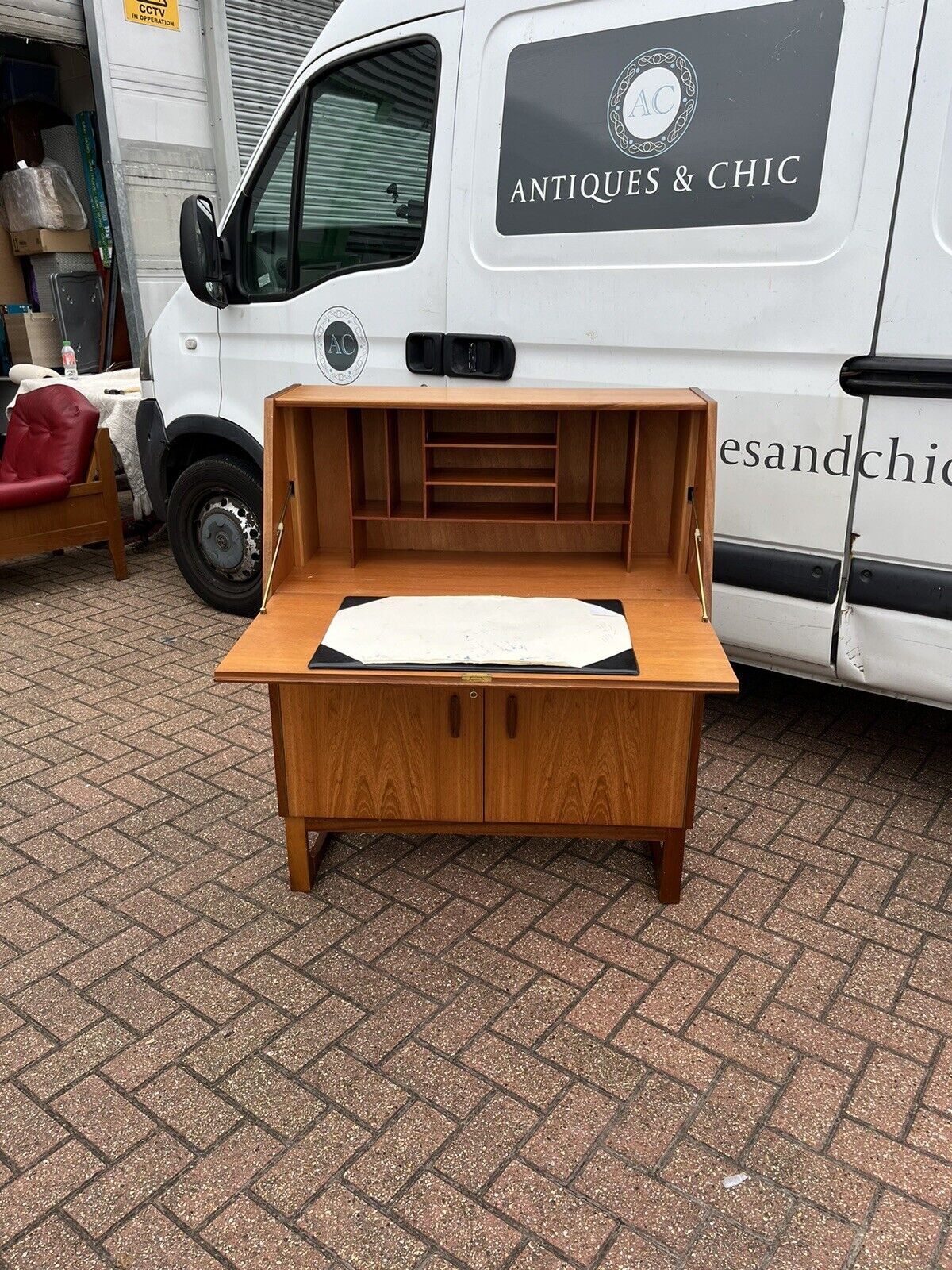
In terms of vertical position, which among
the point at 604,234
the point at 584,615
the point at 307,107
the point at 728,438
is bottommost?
the point at 584,615

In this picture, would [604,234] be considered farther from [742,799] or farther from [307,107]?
[742,799]

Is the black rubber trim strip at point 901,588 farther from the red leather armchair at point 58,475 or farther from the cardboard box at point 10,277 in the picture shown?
the cardboard box at point 10,277

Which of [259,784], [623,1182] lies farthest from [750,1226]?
[259,784]

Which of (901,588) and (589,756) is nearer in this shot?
(589,756)

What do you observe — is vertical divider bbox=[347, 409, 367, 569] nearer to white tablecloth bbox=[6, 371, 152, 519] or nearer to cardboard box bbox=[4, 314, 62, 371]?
white tablecloth bbox=[6, 371, 152, 519]

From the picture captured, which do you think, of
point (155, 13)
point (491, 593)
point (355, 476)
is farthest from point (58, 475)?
point (155, 13)

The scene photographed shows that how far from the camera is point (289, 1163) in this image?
194 centimetres

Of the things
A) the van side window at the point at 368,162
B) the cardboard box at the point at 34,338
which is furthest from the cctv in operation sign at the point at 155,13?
the van side window at the point at 368,162

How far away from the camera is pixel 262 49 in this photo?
7535 millimetres

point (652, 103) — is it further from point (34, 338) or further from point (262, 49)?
point (34, 338)

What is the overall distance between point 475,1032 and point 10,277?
8.15 metres

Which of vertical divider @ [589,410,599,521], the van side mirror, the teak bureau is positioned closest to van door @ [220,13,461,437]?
the van side mirror

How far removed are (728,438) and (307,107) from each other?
7.01ft

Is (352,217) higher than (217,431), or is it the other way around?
(352,217)
